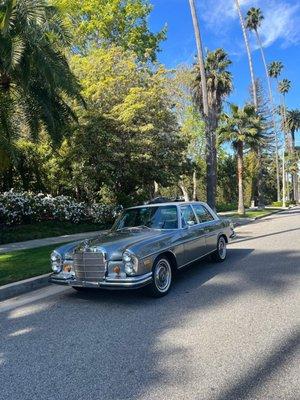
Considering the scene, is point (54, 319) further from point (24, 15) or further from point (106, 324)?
point (24, 15)

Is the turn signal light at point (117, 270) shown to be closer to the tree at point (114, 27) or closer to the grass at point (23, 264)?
the grass at point (23, 264)

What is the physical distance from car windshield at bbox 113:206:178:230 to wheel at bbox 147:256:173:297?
A: 0.95 metres

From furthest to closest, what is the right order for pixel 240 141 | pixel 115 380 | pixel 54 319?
pixel 240 141 < pixel 54 319 < pixel 115 380

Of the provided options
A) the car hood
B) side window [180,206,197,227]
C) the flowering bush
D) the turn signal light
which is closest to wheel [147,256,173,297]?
the car hood

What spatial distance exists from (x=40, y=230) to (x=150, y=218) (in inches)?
384

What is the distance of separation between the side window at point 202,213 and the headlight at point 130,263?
285cm

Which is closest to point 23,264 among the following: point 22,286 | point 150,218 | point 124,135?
point 22,286

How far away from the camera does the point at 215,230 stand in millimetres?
9141

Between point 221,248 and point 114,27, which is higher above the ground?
point 114,27

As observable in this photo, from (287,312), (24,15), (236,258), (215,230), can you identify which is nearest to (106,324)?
(287,312)

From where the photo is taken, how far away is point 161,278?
6.79 metres

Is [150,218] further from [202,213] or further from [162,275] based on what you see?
[202,213]

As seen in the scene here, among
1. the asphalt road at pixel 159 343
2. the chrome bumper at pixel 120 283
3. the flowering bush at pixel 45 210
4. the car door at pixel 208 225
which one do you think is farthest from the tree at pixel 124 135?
the chrome bumper at pixel 120 283

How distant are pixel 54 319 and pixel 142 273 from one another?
55.4 inches
